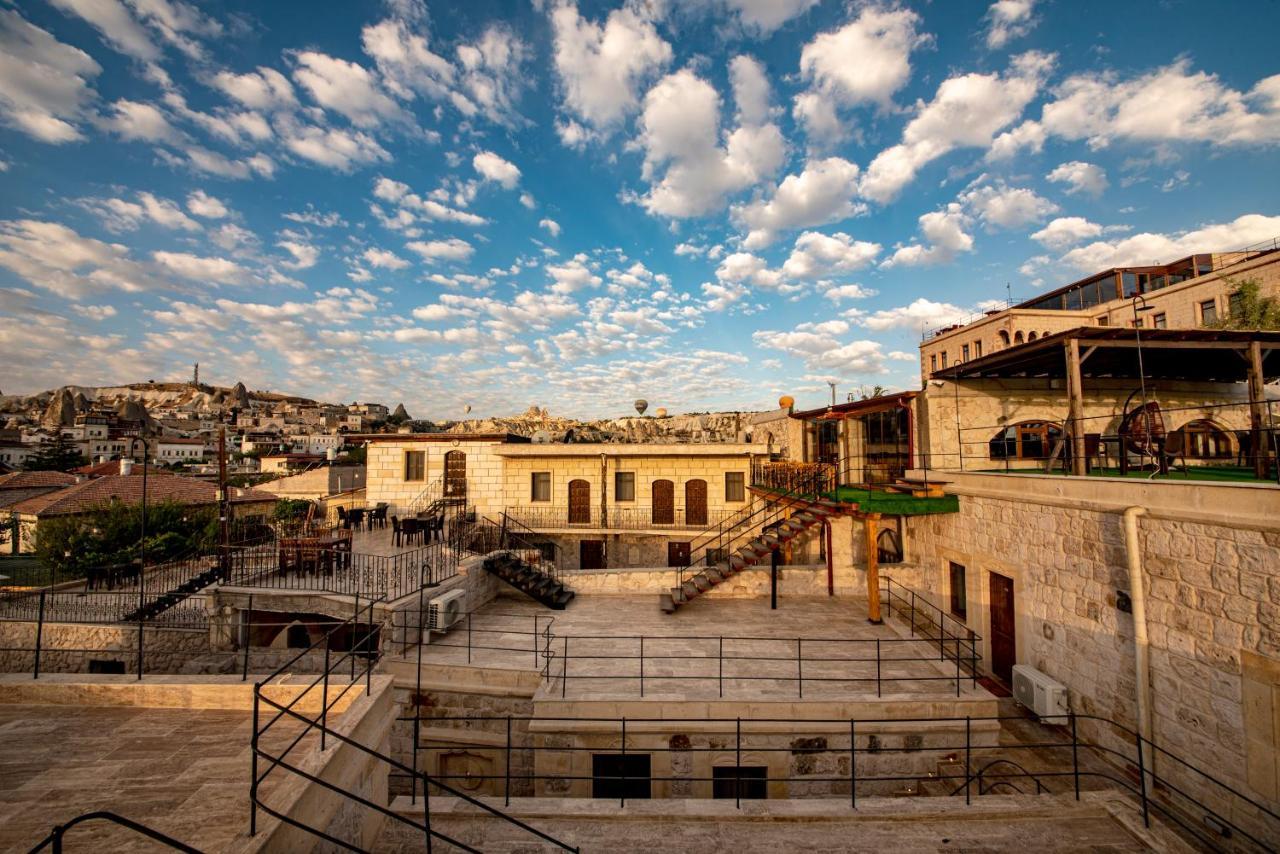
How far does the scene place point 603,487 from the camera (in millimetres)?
19484

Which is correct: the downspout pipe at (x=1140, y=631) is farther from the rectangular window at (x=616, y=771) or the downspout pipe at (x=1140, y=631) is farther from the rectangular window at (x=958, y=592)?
the rectangular window at (x=616, y=771)

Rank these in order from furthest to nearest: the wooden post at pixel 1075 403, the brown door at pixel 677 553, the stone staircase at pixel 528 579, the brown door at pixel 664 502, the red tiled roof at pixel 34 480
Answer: the red tiled roof at pixel 34 480 < the brown door at pixel 664 502 < the brown door at pixel 677 553 < the stone staircase at pixel 528 579 < the wooden post at pixel 1075 403

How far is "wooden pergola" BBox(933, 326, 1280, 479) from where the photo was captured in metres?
10.1

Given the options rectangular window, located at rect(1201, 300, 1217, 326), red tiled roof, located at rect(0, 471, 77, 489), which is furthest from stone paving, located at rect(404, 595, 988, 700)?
red tiled roof, located at rect(0, 471, 77, 489)

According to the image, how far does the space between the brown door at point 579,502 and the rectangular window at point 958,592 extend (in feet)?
39.4

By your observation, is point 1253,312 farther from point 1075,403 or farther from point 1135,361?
point 1075,403

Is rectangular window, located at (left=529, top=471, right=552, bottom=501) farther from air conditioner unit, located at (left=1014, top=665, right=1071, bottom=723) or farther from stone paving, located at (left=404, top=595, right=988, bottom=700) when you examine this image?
air conditioner unit, located at (left=1014, top=665, right=1071, bottom=723)

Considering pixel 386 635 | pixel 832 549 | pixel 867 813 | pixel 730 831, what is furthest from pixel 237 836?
pixel 832 549

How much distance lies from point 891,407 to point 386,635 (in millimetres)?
14058

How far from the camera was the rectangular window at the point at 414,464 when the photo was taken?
65.9ft

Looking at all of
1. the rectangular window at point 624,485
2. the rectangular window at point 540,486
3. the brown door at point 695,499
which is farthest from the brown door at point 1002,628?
the rectangular window at point 540,486

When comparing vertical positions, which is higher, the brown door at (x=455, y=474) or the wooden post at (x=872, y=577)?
the brown door at (x=455, y=474)

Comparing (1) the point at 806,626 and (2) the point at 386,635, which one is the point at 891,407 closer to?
(1) the point at 806,626

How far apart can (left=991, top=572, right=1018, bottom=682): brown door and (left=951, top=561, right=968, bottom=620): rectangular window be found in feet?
3.84
